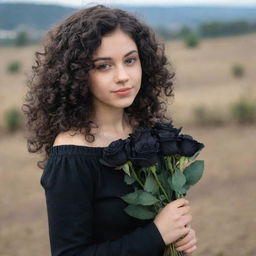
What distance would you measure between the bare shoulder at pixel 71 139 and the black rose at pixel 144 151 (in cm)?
18

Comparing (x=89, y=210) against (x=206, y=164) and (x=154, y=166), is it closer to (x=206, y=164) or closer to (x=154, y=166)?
(x=154, y=166)

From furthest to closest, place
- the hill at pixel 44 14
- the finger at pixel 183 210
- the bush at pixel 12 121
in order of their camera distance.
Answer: the hill at pixel 44 14, the bush at pixel 12 121, the finger at pixel 183 210

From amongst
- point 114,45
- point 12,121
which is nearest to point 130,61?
point 114,45

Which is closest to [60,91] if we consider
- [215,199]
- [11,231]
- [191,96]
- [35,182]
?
[11,231]

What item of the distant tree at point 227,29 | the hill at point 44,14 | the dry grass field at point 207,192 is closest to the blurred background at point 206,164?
the dry grass field at point 207,192

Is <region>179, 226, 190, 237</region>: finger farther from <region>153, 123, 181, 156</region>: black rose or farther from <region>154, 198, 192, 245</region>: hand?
<region>153, 123, 181, 156</region>: black rose

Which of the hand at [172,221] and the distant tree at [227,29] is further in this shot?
the distant tree at [227,29]

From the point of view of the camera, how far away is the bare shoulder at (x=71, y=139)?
1747 mm

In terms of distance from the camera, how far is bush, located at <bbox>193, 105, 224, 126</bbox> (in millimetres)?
10953

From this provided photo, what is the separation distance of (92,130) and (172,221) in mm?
472

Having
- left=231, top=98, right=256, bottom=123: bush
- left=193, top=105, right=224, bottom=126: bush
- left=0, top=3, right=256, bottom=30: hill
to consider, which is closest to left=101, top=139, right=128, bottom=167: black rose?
left=0, top=3, right=256, bottom=30: hill

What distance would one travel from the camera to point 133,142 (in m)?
1.75

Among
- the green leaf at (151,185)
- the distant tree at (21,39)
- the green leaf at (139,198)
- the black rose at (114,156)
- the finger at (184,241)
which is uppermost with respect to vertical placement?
the distant tree at (21,39)

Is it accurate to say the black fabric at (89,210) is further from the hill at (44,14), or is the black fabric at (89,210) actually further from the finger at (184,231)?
the hill at (44,14)
